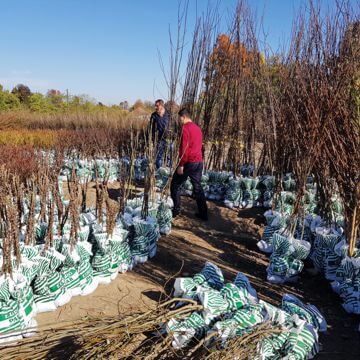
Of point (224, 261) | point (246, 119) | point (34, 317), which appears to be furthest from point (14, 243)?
point (246, 119)

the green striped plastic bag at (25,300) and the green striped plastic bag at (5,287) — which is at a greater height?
the green striped plastic bag at (5,287)

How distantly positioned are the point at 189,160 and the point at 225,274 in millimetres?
1702

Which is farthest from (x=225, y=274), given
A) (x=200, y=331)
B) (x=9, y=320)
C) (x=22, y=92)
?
(x=22, y=92)

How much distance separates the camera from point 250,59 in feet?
18.8

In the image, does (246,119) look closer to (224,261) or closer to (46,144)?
(224,261)

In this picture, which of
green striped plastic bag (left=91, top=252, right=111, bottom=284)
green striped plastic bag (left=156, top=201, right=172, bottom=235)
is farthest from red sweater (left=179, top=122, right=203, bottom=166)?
green striped plastic bag (left=91, top=252, right=111, bottom=284)

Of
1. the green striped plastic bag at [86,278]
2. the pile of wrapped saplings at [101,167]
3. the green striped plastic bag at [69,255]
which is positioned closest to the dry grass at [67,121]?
the pile of wrapped saplings at [101,167]

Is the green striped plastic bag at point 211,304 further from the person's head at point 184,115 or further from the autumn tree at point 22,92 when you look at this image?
the autumn tree at point 22,92

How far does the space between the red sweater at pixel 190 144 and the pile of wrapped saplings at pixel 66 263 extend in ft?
3.92

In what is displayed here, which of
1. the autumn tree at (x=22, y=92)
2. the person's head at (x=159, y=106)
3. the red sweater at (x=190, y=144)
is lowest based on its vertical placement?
the red sweater at (x=190, y=144)

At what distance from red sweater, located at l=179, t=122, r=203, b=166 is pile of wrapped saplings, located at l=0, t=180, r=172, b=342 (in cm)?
120

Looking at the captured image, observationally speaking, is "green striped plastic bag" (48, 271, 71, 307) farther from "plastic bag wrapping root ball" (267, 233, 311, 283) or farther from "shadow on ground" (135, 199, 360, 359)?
"plastic bag wrapping root ball" (267, 233, 311, 283)

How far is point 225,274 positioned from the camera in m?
3.48

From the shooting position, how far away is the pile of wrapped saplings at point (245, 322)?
2.07 metres
